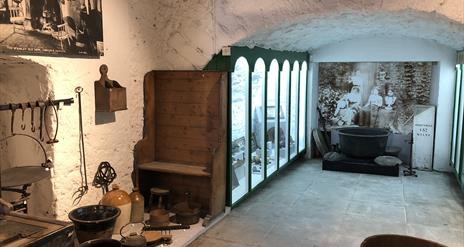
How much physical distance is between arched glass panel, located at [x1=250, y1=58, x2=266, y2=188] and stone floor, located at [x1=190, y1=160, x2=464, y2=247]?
0.23 m

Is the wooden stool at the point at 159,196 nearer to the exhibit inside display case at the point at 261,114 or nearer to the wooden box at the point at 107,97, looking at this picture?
the exhibit inside display case at the point at 261,114

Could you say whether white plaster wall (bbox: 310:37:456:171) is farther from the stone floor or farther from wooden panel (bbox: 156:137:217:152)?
wooden panel (bbox: 156:137:217:152)

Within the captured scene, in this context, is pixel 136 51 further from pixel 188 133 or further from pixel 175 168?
pixel 175 168

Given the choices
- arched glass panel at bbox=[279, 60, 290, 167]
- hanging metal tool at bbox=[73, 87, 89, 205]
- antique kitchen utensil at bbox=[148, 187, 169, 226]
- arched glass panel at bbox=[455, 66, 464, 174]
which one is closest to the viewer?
hanging metal tool at bbox=[73, 87, 89, 205]

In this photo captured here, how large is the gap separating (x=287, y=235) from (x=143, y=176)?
1.46 m

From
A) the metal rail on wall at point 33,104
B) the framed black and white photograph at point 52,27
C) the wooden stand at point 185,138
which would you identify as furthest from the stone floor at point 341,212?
the framed black and white photograph at point 52,27

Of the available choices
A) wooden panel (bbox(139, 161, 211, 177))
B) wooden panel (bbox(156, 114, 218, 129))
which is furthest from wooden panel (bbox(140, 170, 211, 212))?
wooden panel (bbox(156, 114, 218, 129))

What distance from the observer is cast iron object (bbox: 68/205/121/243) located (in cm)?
284

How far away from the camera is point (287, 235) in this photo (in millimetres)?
3518

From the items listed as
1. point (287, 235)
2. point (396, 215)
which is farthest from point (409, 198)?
point (287, 235)

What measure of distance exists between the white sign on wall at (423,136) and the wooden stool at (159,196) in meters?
3.68

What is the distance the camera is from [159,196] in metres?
3.89

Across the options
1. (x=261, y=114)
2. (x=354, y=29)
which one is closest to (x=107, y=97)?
(x=261, y=114)

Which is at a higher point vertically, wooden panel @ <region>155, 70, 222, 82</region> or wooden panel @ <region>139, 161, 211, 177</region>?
wooden panel @ <region>155, 70, 222, 82</region>
